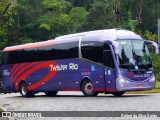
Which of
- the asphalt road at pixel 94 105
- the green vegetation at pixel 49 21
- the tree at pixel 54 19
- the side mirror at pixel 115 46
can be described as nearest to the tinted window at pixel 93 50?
the side mirror at pixel 115 46

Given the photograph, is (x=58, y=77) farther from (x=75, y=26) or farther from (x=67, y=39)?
(x=75, y=26)

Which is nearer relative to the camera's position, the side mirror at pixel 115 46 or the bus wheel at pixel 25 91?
the side mirror at pixel 115 46

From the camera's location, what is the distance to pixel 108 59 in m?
24.6

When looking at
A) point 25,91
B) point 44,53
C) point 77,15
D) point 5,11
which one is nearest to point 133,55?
point 44,53

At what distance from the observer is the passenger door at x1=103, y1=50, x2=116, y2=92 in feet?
79.9

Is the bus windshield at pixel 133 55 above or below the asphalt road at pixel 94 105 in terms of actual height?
above

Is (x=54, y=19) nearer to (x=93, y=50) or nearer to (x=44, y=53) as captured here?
(x=44, y=53)

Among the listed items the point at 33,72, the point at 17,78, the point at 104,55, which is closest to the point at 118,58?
the point at 104,55

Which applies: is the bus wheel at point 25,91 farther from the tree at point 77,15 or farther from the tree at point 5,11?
the tree at point 77,15

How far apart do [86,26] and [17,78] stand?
43451 mm

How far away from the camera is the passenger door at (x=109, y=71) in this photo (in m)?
24.4

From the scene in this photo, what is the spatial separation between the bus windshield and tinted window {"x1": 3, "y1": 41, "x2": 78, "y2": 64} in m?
3.20

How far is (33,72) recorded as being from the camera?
30.6 m

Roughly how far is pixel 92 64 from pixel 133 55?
7.74 ft
